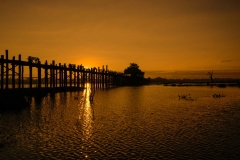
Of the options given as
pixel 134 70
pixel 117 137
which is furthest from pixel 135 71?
pixel 117 137

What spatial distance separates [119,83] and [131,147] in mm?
105959

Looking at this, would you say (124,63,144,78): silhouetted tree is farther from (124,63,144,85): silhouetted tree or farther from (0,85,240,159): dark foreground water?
(0,85,240,159): dark foreground water

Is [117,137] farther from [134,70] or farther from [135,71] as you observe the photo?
[134,70]

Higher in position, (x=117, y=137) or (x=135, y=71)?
(x=135, y=71)

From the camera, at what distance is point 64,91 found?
60156 mm

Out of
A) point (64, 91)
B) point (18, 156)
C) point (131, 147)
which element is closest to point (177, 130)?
point (131, 147)

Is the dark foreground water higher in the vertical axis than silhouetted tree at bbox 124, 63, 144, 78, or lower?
lower

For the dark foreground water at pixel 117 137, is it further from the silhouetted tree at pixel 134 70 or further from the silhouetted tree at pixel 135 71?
the silhouetted tree at pixel 134 70

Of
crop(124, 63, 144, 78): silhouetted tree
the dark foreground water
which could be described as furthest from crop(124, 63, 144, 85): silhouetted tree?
the dark foreground water

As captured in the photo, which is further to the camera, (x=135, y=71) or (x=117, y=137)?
(x=135, y=71)

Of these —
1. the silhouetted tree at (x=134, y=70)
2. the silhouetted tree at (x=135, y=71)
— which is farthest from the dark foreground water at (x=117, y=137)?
the silhouetted tree at (x=134, y=70)

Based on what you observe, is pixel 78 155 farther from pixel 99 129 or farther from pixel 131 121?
pixel 131 121

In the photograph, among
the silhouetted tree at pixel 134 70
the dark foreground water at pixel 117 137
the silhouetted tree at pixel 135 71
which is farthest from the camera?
the silhouetted tree at pixel 134 70

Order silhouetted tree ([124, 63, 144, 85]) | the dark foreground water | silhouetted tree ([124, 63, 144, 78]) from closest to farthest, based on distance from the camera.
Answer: the dark foreground water, silhouetted tree ([124, 63, 144, 85]), silhouetted tree ([124, 63, 144, 78])
